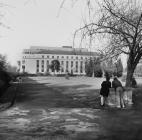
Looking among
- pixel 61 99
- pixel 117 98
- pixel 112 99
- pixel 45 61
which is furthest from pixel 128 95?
pixel 45 61

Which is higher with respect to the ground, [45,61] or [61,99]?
[45,61]

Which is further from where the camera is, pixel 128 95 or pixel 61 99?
pixel 61 99

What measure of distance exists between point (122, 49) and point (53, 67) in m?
121

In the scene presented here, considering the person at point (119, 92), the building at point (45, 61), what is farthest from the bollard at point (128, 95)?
the building at point (45, 61)

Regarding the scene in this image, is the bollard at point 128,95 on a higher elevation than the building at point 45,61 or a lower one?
lower

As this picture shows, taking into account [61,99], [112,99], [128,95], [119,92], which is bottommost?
[61,99]

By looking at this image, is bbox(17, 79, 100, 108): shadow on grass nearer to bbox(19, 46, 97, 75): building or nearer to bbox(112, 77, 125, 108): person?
bbox(112, 77, 125, 108): person

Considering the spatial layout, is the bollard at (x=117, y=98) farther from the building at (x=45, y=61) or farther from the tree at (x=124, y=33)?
the building at (x=45, y=61)

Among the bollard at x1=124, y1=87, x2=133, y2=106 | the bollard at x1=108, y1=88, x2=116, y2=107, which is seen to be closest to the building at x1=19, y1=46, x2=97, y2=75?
the bollard at x1=124, y1=87, x2=133, y2=106

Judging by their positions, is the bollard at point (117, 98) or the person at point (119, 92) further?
the bollard at point (117, 98)

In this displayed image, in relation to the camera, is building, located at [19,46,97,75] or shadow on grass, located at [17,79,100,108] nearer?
shadow on grass, located at [17,79,100,108]

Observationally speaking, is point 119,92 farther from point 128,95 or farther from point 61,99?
point 61,99

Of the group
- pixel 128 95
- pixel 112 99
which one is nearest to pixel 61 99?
pixel 112 99

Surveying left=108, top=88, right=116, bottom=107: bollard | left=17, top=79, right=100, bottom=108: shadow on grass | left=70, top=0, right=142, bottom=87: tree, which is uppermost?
left=70, top=0, right=142, bottom=87: tree
